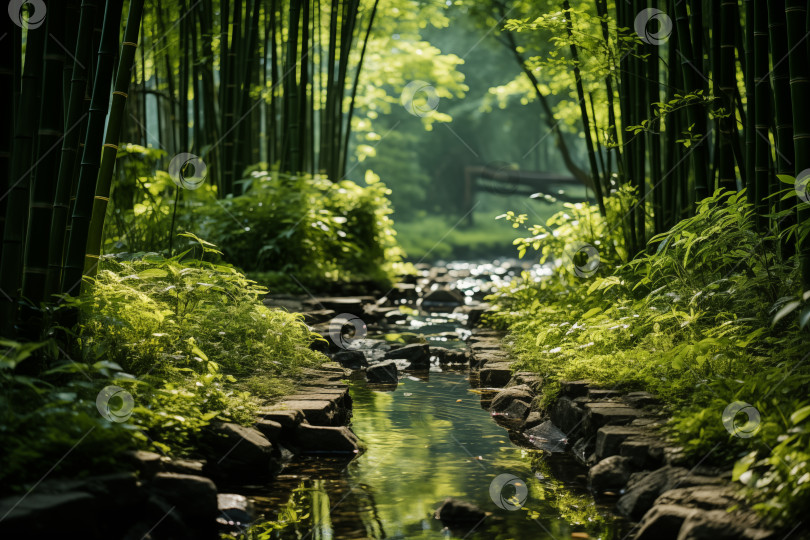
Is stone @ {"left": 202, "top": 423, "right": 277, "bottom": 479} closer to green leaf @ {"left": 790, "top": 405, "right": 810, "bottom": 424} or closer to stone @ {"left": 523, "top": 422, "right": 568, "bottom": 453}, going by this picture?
stone @ {"left": 523, "top": 422, "right": 568, "bottom": 453}

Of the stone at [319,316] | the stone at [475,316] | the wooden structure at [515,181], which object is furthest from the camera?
the wooden structure at [515,181]

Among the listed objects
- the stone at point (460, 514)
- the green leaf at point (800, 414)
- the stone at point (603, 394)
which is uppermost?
the green leaf at point (800, 414)

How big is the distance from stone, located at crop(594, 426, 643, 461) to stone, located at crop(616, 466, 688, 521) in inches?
10.5

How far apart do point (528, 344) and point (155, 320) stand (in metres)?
2.32

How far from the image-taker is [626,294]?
14.8 feet

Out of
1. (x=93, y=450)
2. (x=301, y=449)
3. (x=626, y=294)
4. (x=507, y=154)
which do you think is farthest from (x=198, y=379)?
(x=507, y=154)

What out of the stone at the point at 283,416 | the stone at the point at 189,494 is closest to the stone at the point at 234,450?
the stone at the point at 283,416

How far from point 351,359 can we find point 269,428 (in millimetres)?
2143

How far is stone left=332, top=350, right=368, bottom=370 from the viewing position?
5266mm

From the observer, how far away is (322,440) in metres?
3.36

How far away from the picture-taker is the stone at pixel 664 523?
230 centimetres

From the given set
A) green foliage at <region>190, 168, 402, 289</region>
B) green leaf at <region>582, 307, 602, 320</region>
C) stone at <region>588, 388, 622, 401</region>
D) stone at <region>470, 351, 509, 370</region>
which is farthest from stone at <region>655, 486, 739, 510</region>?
green foliage at <region>190, 168, 402, 289</region>

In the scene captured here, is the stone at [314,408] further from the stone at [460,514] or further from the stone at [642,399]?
the stone at [642,399]

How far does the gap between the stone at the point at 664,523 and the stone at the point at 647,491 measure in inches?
8.5
